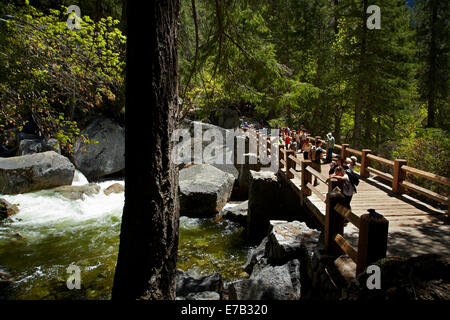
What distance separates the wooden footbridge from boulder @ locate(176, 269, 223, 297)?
2649mm

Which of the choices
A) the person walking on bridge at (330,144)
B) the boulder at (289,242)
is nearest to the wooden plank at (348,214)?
the boulder at (289,242)

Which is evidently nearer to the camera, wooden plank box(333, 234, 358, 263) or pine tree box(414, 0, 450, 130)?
wooden plank box(333, 234, 358, 263)

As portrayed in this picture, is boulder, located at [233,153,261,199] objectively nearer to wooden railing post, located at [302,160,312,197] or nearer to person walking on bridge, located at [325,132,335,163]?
person walking on bridge, located at [325,132,335,163]

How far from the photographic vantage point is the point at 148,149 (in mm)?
3283

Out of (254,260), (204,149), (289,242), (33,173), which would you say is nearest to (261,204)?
(254,260)

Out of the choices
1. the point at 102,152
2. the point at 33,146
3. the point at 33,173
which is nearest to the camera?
the point at 33,173

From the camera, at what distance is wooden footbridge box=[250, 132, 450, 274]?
3.60 meters

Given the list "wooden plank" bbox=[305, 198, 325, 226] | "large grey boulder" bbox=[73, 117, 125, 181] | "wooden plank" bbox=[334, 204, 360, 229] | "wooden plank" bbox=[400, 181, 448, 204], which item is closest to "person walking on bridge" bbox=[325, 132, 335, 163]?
"wooden plank" bbox=[400, 181, 448, 204]

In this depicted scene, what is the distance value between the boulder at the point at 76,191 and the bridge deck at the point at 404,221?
10.9 metres

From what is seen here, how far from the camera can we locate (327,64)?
24.8 metres

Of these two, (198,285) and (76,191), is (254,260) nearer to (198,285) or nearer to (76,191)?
(198,285)

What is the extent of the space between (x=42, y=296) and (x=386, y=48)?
2199 centimetres

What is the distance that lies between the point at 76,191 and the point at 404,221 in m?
14.2
